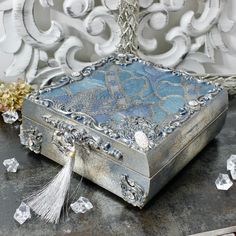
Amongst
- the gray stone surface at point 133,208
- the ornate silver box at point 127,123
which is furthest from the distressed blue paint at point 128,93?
the gray stone surface at point 133,208

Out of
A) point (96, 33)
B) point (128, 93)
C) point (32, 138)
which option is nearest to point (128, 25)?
point (96, 33)

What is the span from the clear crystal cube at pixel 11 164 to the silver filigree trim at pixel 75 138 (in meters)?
0.07

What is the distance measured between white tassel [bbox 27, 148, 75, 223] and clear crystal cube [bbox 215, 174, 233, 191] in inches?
8.4

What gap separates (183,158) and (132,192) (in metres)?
0.10

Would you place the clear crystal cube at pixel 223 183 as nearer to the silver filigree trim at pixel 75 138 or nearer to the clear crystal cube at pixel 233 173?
the clear crystal cube at pixel 233 173

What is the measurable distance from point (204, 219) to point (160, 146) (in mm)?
115

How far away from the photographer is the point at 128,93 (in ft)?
2.43

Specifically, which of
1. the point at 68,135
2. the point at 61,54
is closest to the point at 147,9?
the point at 61,54

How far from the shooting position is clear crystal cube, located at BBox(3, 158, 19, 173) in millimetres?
716

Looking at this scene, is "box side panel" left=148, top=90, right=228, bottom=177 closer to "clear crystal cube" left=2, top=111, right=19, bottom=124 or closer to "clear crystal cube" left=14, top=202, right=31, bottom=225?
"clear crystal cube" left=14, top=202, right=31, bottom=225

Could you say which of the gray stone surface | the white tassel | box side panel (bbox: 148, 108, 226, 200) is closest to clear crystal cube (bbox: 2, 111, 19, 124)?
the gray stone surface

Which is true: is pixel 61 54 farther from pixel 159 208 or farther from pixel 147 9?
pixel 159 208

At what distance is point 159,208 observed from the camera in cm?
65

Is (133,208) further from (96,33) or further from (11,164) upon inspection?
(96,33)
